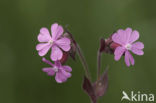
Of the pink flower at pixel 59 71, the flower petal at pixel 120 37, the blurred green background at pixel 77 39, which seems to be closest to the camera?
the flower petal at pixel 120 37

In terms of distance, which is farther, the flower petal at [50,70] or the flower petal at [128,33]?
the flower petal at [50,70]

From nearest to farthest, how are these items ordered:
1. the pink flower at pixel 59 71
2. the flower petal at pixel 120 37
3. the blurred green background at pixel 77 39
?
the flower petal at pixel 120 37
the pink flower at pixel 59 71
the blurred green background at pixel 77 39

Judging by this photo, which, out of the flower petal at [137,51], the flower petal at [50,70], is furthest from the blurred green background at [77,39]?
the flower petal at [137,51]

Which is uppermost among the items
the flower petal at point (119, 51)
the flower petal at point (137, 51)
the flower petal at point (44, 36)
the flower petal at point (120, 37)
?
the flower petal at point (44, 36)

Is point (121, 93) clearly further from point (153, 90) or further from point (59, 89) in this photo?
point (59, 89)

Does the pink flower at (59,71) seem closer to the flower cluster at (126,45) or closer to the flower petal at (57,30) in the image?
the flower petal at (57,30)

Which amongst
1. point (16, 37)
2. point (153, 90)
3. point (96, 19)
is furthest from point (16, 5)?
point (153, 90)

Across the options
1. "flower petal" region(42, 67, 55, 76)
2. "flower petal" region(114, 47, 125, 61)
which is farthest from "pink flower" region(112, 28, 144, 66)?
"flower petal" region(42, 67, 55, 76)
